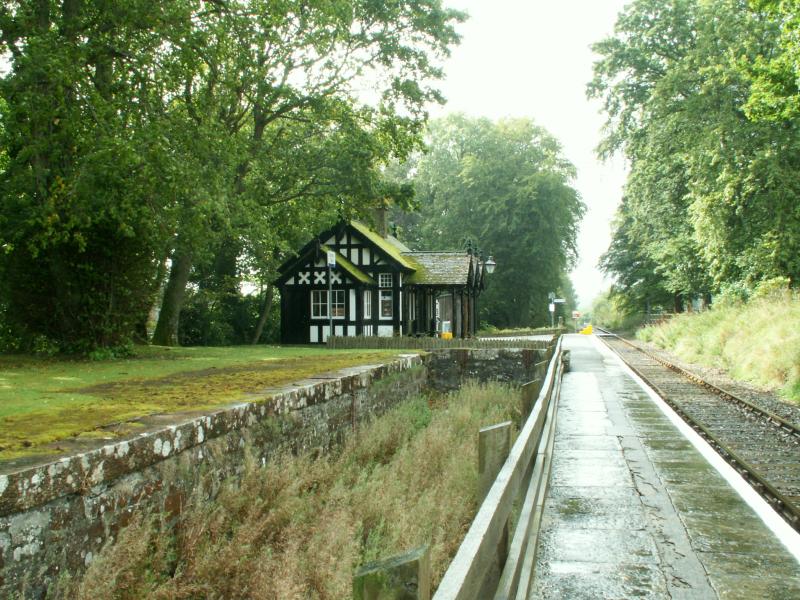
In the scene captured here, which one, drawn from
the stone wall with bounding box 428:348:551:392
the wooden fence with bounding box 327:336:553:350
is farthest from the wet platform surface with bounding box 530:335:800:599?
the wooden fence with bounding box 327:336:553:350

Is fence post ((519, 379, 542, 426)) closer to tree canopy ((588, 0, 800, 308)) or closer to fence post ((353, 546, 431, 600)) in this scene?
fence post ((353, 546, 431, 600))

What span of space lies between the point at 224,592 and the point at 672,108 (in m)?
31.7

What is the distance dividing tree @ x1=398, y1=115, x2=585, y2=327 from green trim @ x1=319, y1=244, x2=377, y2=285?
2432cm

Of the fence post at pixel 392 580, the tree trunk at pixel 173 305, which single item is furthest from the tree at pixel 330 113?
the fence post at pixel 392 580

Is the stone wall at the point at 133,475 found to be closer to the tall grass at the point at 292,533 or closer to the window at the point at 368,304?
the tall grass at the point at 292,533

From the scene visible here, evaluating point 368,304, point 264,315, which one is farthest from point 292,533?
point 264,315

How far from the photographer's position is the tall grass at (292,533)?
4699 millimetres

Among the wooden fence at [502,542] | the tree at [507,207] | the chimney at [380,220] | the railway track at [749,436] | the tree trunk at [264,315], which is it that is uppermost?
the tree at [507,207]

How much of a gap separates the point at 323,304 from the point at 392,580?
1216 inches

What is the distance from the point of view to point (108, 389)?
8297mm

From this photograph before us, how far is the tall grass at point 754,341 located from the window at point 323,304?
15.6 meters

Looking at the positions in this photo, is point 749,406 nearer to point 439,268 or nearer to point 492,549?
point 492,549

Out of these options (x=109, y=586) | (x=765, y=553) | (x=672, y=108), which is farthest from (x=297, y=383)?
(x=672, y=108)

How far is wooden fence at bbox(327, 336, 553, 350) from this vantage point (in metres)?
21.5
